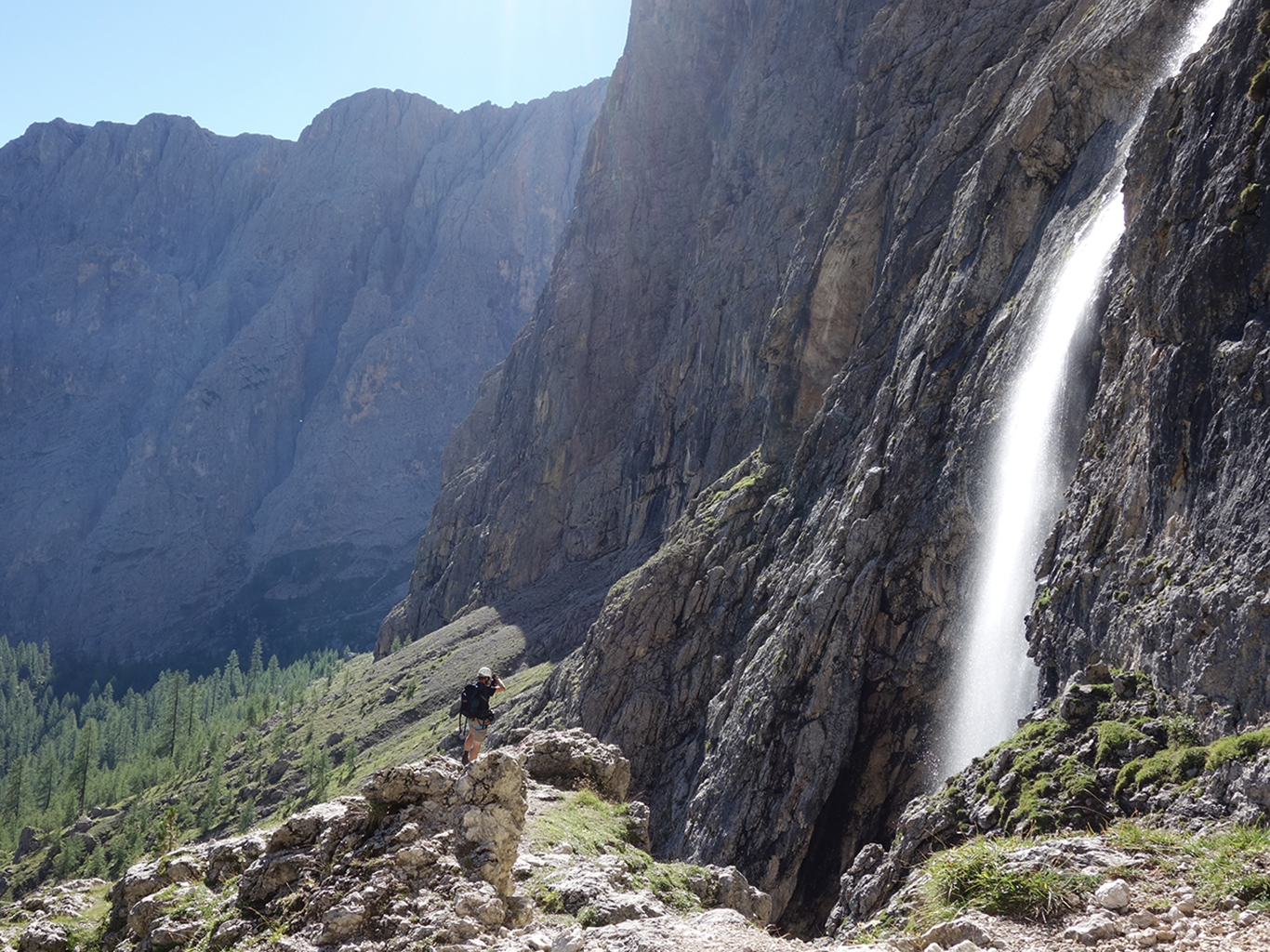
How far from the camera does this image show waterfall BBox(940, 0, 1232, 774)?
24.5m

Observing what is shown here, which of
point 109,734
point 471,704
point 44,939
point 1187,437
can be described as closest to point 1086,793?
point 1187,437

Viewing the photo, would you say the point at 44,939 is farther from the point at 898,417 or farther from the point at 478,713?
the point at 898,417

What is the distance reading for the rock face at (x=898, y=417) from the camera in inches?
655

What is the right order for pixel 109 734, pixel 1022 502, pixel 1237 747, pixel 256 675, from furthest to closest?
pixel 256 675 < pixel 109 734 < pixel 1022 502 < pixel 1237 747

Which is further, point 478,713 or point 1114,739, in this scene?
point 478,713

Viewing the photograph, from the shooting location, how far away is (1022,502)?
86.2ft

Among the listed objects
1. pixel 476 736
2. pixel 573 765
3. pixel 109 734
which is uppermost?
pixel 476 736

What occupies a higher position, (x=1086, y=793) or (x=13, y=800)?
(x=1086, y=793)

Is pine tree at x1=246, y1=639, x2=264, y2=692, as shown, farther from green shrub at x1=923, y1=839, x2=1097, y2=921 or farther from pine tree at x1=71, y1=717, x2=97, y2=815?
green shrub at x1=923, y1=839, x2=1097, y2=921

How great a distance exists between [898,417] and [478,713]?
2425 centimetres

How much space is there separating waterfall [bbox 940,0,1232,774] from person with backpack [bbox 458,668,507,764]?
1340cm

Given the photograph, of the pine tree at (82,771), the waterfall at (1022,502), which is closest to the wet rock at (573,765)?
the waterfall at (1022,502)

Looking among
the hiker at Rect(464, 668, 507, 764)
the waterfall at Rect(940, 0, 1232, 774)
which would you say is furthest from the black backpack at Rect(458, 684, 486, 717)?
the waterfall at Rect(940, 0, 1232, 774)

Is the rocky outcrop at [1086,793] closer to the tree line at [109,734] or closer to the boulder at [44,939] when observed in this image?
the boulder at [44,939]
